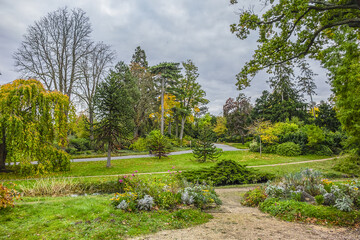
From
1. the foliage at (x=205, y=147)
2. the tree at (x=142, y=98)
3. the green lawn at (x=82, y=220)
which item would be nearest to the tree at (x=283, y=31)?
the green lawn at (x=82, y=220)

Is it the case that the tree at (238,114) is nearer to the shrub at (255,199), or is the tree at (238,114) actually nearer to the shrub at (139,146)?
the shrub at (139,146)

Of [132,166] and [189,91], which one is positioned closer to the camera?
[132,166]

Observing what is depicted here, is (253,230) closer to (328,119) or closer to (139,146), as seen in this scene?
(139,146)

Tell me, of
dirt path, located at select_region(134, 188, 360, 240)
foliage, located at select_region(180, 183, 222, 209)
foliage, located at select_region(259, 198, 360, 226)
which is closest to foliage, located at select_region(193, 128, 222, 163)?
foliage, located at select_region(180, 183, 222, 209)

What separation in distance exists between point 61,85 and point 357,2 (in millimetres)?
21881

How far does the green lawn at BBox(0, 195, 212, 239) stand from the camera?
3424 mm

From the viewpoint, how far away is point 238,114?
3064 centimetres

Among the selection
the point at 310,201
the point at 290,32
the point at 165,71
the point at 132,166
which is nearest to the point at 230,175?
the point at 310,201

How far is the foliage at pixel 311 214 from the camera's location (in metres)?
4.05

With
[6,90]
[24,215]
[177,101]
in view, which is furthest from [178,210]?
[177,101]

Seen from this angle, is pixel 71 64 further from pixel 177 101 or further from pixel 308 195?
pixel 308 195

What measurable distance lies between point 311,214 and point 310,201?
3.62ft

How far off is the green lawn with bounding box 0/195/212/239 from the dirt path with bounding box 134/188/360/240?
11.6 inches

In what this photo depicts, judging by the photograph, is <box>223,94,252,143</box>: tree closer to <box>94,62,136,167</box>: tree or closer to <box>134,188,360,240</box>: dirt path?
<box>94,62,136,167</box>: tree
